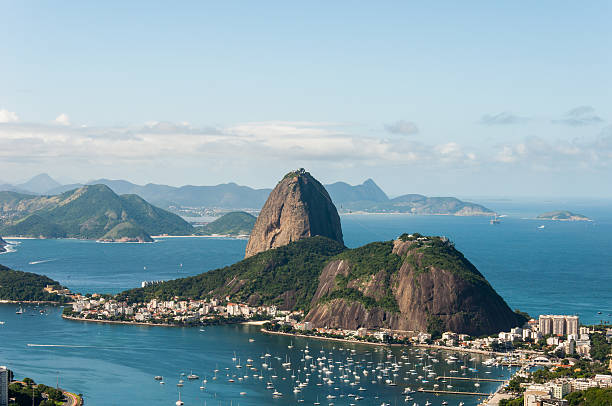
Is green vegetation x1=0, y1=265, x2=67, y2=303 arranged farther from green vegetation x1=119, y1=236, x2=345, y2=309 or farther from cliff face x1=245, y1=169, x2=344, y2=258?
cliff face x1=245, y1=169, x2=344, y2=258

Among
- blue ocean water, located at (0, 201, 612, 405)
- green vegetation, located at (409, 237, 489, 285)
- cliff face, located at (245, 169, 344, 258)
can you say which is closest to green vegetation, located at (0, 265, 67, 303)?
blue ocean water, located at (0, 201, 612, 405)

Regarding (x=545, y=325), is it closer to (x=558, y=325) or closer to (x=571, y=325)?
(x=558, y=325)

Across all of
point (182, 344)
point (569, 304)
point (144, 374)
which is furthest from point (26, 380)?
point (569, 304)

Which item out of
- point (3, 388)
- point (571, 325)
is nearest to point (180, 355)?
point (3, 388)

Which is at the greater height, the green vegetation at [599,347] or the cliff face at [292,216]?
the cliff face at [292,216]

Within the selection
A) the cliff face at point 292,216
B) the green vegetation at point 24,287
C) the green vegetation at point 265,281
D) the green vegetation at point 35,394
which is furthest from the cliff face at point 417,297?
the green vegetation at point 24,287

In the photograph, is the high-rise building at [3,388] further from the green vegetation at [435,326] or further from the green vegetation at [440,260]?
the green vegetation at [440,260]
